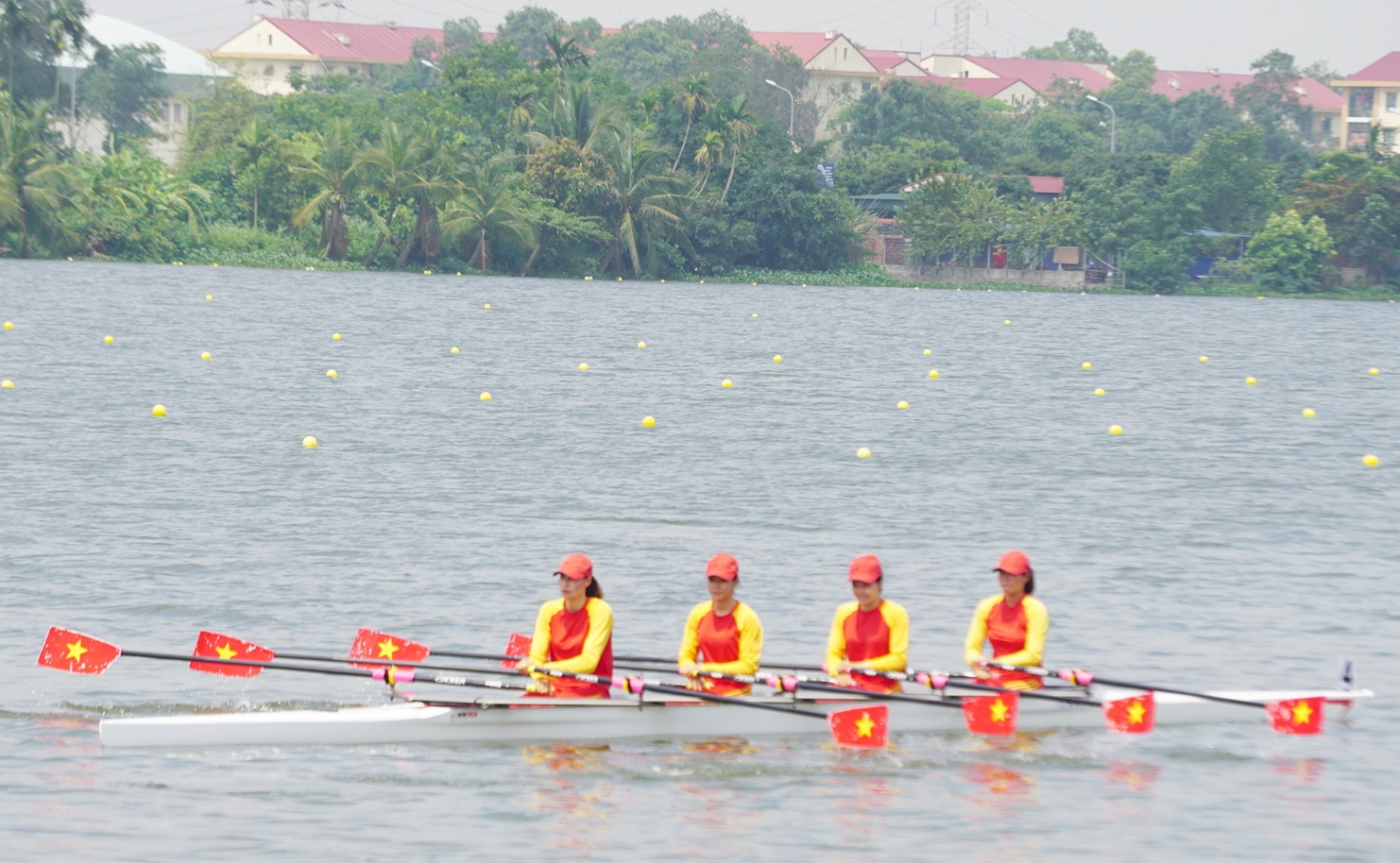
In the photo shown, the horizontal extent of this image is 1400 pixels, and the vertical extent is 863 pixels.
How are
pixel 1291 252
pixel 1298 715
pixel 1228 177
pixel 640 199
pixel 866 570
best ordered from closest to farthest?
pixel 866 570 → pixel 1298 715 → pixel 640 199 → pixel 1291 252 → pixel 1228 177

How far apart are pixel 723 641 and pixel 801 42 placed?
155524 mm

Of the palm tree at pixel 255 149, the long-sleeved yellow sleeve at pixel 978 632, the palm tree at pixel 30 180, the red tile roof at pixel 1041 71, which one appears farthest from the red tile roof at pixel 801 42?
the long-sleeved yellow sleeve at pixel 978 632

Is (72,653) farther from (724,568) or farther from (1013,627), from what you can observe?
(1013,627)

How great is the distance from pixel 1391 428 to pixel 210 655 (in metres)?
26.1

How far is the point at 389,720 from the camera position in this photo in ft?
39.8

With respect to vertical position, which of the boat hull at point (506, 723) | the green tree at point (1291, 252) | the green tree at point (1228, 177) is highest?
the green tree at point (1228, 177)

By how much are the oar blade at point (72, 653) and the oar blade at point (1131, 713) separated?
7.03 metres

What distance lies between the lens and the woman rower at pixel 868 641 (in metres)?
12.5

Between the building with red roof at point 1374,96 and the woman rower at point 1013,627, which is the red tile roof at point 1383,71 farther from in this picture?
the woman rower at point 1013,627

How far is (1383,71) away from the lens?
15550 centimetres

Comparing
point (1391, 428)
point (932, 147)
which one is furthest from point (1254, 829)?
point (932, 147)

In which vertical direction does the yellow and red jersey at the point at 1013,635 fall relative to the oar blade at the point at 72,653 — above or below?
above

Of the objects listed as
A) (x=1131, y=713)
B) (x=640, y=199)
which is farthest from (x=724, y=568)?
(x=640, y=199)

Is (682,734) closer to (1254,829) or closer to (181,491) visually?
(1254,829)
